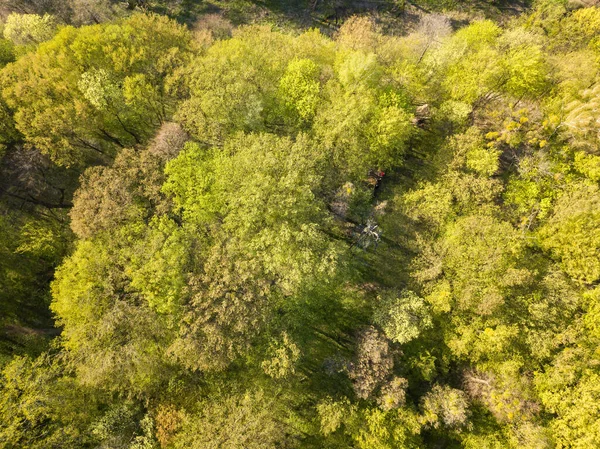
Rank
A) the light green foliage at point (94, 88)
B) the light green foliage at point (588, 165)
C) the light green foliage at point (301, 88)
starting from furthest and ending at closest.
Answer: the light green foliage at point (301, 88) < the light green foliage at point (588, 165) < the light green foliage at point (94, 88)

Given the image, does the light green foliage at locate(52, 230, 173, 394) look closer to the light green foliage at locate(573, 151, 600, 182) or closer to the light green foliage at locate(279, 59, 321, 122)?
the light green foliage at locate(279, 59, 321, 122)

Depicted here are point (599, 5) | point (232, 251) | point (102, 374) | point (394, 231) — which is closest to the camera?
point (102, 374)

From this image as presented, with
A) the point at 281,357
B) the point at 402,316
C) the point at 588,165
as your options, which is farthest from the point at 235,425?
the point at 588,165

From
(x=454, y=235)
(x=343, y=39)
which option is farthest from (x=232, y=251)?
(x=343, y=39)

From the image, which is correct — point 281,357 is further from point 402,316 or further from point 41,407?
point 41,407

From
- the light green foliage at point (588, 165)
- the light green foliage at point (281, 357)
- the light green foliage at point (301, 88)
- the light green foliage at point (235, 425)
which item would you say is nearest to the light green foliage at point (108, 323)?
the light green foliage at point (235, 425)

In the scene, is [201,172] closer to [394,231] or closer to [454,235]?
[394,231]

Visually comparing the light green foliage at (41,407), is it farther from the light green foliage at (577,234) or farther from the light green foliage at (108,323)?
the light green foliage at (577,234)
